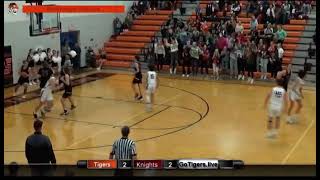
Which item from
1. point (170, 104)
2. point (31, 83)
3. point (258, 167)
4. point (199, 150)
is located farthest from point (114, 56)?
point (258, 167)

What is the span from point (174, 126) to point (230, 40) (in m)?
9.24

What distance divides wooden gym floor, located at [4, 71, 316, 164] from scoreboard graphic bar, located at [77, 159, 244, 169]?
7.04 m

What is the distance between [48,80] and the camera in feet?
46.4

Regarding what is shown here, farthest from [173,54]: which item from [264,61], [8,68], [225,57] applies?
[8,68]

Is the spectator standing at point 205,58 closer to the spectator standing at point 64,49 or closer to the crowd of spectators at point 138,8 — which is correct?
the crowd of spectators at point 138,8

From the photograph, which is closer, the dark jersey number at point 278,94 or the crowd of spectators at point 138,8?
the dark jersey number at point 278,94

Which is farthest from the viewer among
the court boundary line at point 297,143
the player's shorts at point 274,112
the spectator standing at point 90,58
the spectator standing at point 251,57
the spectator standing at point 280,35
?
the spectator standing at point 90,58

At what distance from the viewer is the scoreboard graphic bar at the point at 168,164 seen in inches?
126

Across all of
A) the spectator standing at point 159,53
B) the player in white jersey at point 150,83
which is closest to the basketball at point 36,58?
the player in white jersey at point 150,83

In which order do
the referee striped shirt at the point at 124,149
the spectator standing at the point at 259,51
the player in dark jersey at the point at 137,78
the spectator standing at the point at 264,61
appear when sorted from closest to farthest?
1. the referee striped shirt at the point at 124,149
2. the player in dark jersey at the point at 137,78
3. the spectator standing at the point at 264,61
4. the spectator standing at the point at 259,51

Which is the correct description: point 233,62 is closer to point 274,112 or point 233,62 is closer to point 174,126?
point 174,126

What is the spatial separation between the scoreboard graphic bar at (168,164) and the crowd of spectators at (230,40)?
57.8ft

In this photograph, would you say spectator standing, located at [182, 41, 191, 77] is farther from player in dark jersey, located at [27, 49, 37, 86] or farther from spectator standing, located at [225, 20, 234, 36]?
player in dark jersey, located at [27, 49, 37, 86]

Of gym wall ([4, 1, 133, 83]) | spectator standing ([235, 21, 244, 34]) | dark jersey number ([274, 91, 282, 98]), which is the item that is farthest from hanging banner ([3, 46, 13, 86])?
dark jersey number ([274, 91, 282, 98])
